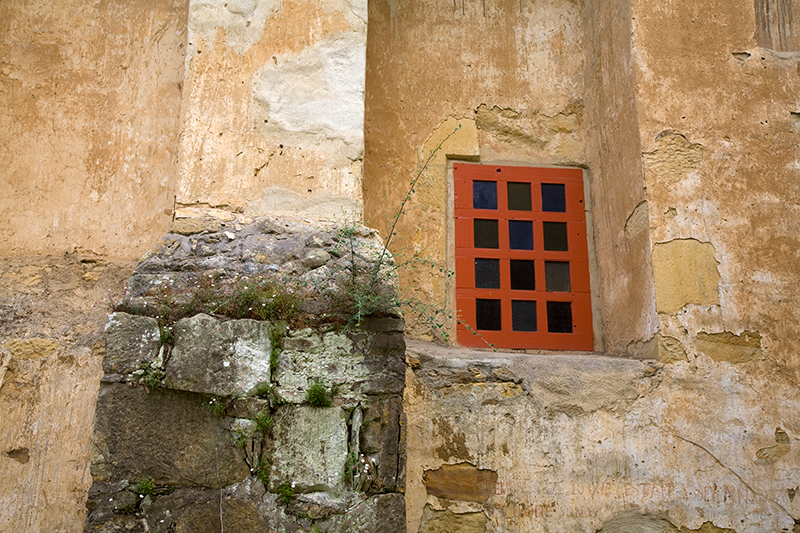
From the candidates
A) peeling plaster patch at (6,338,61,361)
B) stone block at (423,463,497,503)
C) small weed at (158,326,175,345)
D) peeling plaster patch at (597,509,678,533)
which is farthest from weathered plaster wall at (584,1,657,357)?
peeling plaster patch at (6,338,61,361)

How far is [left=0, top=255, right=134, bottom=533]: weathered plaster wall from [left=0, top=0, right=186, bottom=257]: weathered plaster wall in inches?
10.0

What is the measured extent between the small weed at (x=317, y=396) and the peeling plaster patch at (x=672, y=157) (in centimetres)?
238

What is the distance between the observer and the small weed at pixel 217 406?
263 cm

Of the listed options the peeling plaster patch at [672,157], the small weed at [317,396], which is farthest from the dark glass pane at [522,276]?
the small weed at [317,396]

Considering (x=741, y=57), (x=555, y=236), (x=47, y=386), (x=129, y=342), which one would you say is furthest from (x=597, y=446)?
(x=47, y=386)

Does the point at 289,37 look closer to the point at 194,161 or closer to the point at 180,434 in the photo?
the point at 194,161

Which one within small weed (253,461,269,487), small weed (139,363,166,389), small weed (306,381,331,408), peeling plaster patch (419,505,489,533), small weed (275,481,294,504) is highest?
small weed (139,363,166,389)

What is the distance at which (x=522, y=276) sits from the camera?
4.35 metres

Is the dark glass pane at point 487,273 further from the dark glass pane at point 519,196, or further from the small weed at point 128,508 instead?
the small weed at point 128,508

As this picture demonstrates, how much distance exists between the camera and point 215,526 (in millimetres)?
2557

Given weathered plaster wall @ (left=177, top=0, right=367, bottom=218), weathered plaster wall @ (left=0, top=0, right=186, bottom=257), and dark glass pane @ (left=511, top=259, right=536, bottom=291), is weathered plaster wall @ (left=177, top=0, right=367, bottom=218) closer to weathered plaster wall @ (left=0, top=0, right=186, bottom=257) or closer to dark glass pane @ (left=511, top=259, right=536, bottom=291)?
weathered plaster wall @ (left=0, top=0, right=186, bottom=257)

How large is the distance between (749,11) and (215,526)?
4322 mm

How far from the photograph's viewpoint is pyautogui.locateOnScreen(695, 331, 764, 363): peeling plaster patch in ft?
12.2

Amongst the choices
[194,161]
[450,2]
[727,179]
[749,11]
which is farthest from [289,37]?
[749,11]
